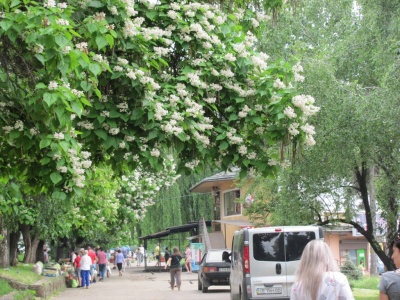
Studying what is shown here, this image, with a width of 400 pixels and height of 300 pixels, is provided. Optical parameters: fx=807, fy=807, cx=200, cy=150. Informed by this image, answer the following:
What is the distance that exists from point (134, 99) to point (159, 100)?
1.34ft

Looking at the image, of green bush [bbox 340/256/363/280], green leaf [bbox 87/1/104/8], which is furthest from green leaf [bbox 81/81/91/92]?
green bush [bbox 340/256/363/280]

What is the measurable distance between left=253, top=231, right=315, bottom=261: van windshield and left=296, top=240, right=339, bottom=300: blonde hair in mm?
11645

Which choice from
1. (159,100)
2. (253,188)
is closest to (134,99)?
(159,100)

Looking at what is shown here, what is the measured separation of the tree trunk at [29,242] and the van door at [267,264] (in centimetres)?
1899

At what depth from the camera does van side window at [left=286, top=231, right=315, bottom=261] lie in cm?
1820

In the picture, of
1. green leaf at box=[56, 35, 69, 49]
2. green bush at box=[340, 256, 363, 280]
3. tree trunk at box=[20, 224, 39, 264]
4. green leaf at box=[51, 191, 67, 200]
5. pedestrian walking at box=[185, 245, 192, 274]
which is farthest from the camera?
pedestrian walking at box=[185, 245, 192, 274]

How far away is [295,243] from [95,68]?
9707mm

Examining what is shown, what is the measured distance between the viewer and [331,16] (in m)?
36.8

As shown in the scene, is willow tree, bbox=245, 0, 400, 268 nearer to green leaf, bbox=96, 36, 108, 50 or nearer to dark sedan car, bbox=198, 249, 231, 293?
dark sedan car, bbox=198, 249, 231, 293


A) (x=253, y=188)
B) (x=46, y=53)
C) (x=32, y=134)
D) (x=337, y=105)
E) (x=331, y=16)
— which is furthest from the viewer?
(x=331, y=16)

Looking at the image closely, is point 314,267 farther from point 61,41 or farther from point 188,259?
point 188,259


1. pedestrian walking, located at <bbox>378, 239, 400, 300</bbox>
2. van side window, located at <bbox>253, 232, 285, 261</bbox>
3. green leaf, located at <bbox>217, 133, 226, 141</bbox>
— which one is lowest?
pedestrian walking, located at <bbox>378, 239, 400, 300</bbox>

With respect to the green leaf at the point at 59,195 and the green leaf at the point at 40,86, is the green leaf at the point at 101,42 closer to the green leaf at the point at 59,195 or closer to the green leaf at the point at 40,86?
the green leaf at the point at 40,86

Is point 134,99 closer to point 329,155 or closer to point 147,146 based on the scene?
point 147,146
